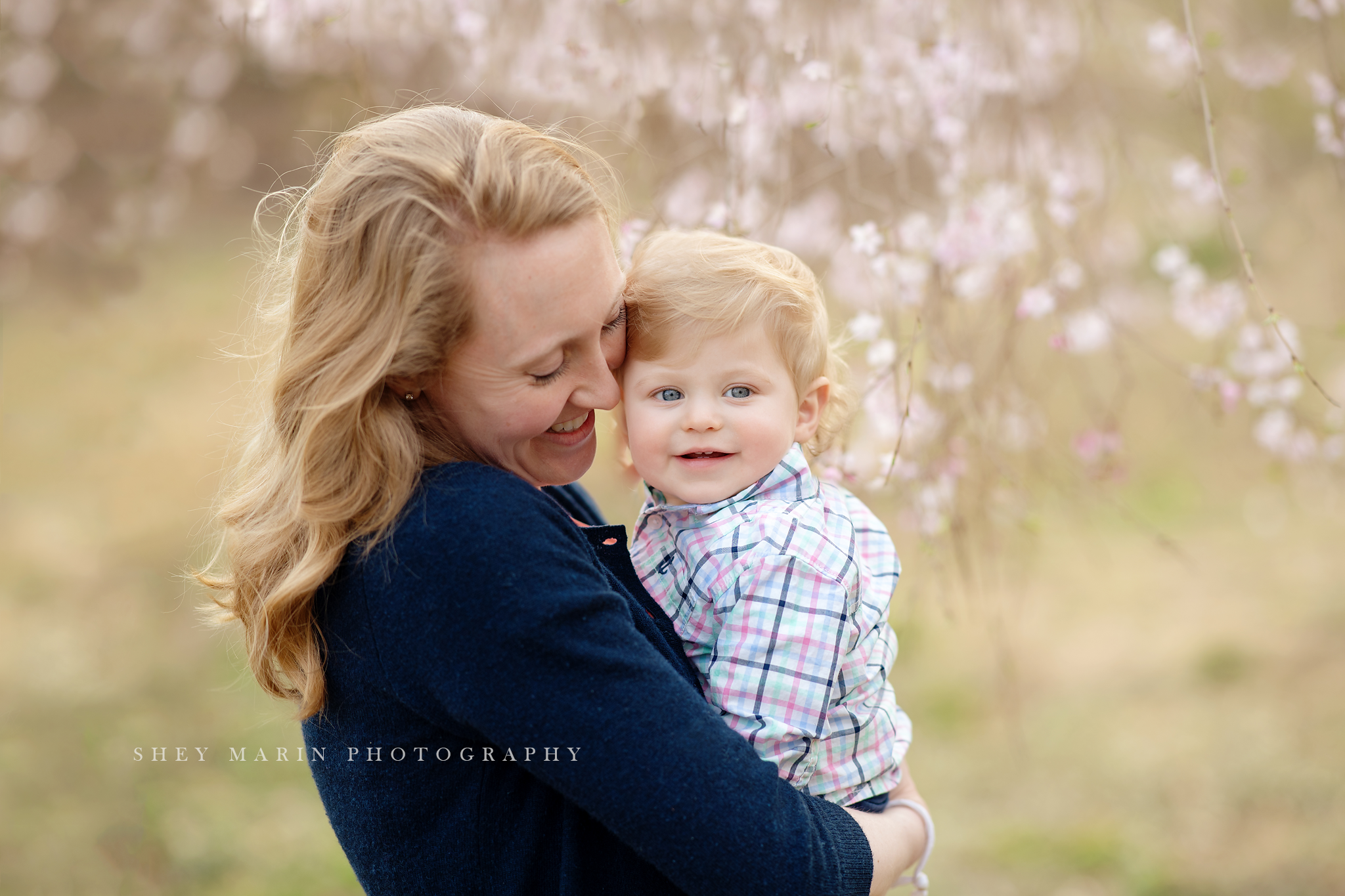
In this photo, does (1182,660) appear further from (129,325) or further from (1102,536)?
(129,325)

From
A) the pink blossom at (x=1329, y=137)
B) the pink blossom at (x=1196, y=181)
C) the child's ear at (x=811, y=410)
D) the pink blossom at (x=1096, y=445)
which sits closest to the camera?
the child's ear at (x=811, y=410)

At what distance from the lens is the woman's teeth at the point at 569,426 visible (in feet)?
4.59

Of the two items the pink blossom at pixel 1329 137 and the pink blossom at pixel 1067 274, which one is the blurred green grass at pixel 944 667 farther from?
the pink blossom at pixel 1329 137

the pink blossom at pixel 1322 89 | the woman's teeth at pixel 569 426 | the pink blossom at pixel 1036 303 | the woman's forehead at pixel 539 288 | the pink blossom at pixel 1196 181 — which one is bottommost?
the woman's teeth at pixel 569 426

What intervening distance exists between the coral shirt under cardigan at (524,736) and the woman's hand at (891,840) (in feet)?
0.19

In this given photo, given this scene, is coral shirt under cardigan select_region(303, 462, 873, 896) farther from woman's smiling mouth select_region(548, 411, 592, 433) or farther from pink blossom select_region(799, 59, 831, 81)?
pink blossom select_region(799, 59, 831, 81)

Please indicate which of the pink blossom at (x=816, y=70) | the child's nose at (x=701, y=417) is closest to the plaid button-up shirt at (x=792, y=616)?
the child's nose at (x=701, y=417)

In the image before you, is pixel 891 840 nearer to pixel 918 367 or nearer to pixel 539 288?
pixel 539 288

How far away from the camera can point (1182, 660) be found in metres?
4.39

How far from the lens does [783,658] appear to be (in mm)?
1267

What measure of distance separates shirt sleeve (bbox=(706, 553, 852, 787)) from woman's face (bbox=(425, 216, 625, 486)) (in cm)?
32

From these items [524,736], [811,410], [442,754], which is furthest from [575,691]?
[811,410]

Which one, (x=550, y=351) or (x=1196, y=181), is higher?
(x=1196, y=181)

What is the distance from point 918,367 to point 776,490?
2.63m
